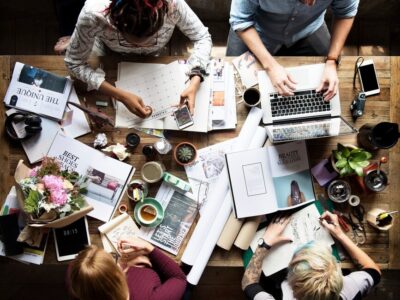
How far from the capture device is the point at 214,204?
1.70 metres

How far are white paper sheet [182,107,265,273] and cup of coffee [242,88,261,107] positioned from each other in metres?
0.03

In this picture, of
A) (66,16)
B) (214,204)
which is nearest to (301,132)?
(214,204)

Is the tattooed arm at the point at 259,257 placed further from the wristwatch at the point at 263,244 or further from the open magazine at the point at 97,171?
the open magazine at the point at 97,171

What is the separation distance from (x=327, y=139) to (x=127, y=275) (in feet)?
3.33

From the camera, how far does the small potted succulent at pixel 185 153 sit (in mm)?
1718

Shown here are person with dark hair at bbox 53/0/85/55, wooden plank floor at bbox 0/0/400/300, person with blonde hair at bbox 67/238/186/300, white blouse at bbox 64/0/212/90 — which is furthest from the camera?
wooden plank floor at bbox 0/0/400/300

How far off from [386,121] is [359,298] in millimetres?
744

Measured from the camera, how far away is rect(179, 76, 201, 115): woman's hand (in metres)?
1.70

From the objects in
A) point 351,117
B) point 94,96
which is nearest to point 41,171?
point 94,96

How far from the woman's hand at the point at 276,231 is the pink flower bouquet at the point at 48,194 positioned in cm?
78

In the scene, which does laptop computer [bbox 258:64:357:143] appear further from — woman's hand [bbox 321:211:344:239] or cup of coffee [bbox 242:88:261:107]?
woman's hand [bbox 321:211:344:239]

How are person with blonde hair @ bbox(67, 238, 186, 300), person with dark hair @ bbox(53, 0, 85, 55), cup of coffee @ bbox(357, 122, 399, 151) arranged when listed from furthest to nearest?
person with dark hair @ bbox(53, 0, 85, 55) → cup of coffee @ bbox(357, 122, 399, 151) → person with blonde hair @ bbox(67, 238, 186, 300)

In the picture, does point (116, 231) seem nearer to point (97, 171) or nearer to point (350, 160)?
point (97, 171)

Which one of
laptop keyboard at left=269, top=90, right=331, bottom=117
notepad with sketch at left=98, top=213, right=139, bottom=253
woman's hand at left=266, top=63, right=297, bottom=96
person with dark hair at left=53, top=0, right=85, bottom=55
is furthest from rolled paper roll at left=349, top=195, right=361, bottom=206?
person with dark hair at left=53, top=0, right=85, bottom=55
